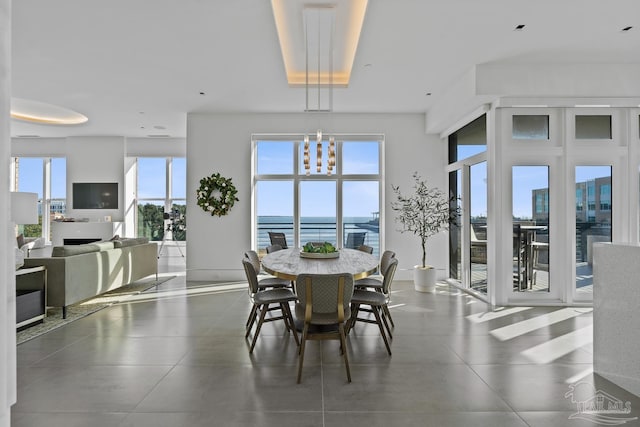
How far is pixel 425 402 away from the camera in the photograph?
8.01 feet

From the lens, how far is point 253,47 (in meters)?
4.14

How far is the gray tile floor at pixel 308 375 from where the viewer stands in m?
2.29

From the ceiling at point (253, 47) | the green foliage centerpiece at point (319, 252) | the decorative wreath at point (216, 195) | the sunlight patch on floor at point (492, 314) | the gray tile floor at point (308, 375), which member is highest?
the ceiling at point (253, 47)

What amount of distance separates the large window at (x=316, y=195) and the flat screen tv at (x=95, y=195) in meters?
4.14

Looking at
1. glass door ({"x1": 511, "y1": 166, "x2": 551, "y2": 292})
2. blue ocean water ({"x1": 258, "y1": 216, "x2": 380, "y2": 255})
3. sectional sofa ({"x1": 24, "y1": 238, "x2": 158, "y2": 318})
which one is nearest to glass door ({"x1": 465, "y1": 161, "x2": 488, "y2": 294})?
glass door ({"x1": 511, "y1": 166, "x2": 551, "y2": 292})

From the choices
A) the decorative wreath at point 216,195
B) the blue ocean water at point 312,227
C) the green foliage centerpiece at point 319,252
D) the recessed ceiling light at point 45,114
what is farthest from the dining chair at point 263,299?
the recessed ceiling light at point 45,114

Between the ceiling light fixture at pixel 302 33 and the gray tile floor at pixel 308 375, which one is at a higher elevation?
the ceiling light fixture at pixel 302 33

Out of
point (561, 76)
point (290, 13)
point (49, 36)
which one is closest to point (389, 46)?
point (290, 13)

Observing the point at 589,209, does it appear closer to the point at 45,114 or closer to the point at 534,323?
the point at 534,323

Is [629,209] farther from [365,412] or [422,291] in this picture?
[365,412]

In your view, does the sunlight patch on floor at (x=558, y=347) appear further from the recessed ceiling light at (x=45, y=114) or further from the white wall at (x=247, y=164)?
the recessed ceiling light at (x=45, y=114)

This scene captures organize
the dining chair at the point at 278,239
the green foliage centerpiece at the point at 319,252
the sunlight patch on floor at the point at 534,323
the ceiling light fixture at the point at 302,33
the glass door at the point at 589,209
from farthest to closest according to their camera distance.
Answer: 1. the dining chair at the point at 278,239
2. the glass door at the point at 589,209
3. the green foliage centerpiece at the point at 319,252
4. the sunlight patch on floor at the point at 534,323
5. the ceiling light fixture at the point at 302,33

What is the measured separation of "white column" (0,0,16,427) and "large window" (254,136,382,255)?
21.2ft

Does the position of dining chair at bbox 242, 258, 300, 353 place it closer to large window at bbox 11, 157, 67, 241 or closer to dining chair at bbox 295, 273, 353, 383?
dining chair at bbox 295, 273, 353, 383
